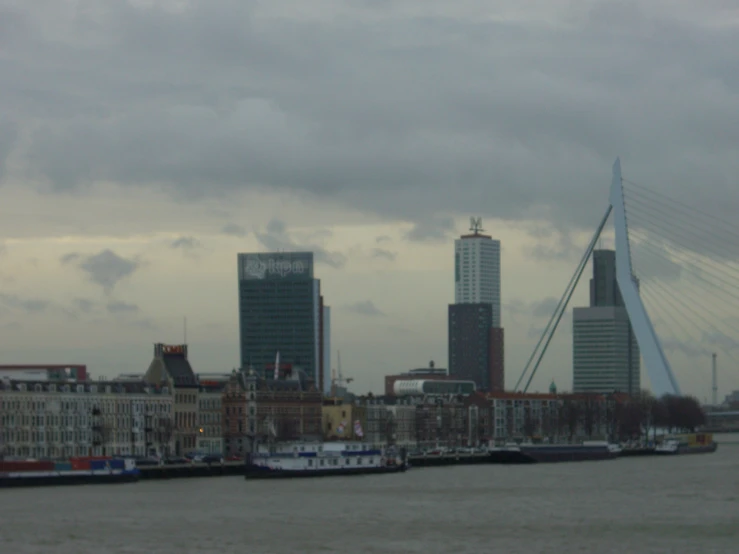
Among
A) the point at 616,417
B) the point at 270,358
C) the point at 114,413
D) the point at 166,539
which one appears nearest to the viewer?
the point at 166,539

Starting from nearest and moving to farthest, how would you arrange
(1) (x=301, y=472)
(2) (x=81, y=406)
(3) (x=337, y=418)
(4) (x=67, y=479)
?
(4) (x=67, y=479) → (1) (x=301, y=472) → (2) (x=81, y=406) → (3) (x=337, y=418)

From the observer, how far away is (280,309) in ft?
463

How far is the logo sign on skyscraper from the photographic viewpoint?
13988 centimetres

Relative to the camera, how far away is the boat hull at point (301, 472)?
208 ft

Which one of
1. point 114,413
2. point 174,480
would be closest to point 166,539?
point 174,480

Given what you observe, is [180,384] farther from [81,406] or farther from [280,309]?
[280,309]

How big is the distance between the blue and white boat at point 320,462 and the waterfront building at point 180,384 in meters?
14.4

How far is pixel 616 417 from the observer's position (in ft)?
396

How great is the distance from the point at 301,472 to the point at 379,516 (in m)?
21.7

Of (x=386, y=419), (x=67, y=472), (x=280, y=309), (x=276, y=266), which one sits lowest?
(x=386, y=419)

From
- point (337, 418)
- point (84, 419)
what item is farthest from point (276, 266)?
point (84, 419)

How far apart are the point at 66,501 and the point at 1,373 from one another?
144 feet

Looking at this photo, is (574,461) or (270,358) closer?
(574,461)

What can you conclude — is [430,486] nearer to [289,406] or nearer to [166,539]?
[166,539]
